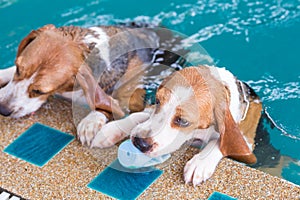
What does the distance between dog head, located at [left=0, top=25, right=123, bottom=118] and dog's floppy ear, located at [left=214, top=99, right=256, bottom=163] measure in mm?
953

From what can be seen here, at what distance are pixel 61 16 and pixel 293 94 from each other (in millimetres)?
2670

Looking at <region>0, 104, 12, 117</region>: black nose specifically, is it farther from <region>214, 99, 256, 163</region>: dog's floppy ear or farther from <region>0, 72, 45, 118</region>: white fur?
<region>214, 99, 256, 163</region>: dog's floppy ear

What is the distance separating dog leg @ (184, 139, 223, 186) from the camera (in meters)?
4.02

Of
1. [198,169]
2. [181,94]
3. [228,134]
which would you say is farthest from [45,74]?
[228,134]

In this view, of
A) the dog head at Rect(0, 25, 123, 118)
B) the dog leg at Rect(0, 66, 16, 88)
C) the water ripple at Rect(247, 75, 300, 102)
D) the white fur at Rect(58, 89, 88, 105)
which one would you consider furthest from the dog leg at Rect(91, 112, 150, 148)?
the water ripple at Rect(247, 75, 300, 102)

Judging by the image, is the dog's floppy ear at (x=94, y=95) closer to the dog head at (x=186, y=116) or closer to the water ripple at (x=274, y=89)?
the dog head at (x=186, y=116)

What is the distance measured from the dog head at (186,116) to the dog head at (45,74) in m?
0.71

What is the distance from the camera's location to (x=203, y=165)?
159 inches

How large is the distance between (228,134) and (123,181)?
0.75 m

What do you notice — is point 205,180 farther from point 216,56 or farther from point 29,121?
point 216,56

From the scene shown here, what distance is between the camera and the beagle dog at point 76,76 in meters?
4.43

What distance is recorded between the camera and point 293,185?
4.00m

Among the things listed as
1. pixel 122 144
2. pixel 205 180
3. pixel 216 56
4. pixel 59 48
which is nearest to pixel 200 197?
pixel 205 180

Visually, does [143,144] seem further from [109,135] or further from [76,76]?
[76,76]
